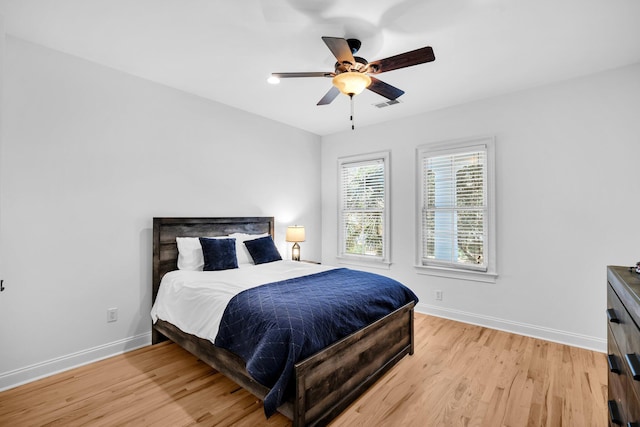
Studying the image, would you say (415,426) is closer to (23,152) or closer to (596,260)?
(596,260)

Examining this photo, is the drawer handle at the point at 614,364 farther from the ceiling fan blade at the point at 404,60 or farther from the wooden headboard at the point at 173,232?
the wooden headboard at the point at 173,232

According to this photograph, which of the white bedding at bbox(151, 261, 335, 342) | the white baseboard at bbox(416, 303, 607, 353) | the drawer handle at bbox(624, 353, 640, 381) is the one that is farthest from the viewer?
the white baseboard at bbox(416, 303, 607, 353)

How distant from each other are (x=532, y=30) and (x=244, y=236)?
11.2 feet

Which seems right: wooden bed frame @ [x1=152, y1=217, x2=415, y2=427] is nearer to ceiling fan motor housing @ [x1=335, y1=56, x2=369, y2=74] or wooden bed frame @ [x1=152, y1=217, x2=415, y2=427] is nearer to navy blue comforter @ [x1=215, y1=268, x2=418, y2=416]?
navy blue comforter @ [x1=215, y1=268, x2=418, y2=416]

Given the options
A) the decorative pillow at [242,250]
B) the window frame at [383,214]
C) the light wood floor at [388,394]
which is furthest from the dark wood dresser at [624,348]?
the decorative pillow at [242,250]

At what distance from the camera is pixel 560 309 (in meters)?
3.22

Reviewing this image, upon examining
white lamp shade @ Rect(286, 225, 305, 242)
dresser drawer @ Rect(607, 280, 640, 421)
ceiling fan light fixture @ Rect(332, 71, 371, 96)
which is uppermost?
ceiling fan light fixture @ Rect(332, 71, 371, 96)

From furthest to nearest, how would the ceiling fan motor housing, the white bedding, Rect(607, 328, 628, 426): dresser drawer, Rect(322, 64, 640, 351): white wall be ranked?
Rect(322, 64, 640, 351): white wall → the white bedding → the ceiling fan motor housing → Rect(607, 328, 628, 426): dresser drawer

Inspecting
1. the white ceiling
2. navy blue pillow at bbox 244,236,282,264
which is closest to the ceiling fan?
the white ceiling

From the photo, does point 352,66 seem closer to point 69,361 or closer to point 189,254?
point 189,254

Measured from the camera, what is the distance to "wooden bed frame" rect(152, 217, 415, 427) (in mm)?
1900

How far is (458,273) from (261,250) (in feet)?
8.04

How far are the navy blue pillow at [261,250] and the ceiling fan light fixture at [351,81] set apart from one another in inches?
83.0

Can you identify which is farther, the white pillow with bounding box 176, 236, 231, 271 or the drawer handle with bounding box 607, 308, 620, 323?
the white pillow with bounding box 176, 236, 231, 271
